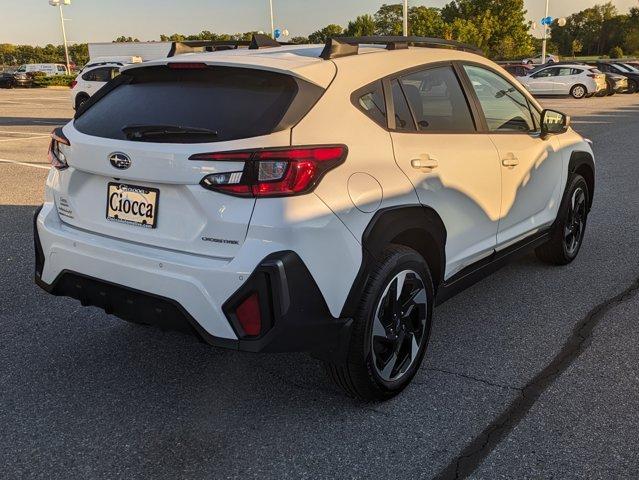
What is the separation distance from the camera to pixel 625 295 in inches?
179

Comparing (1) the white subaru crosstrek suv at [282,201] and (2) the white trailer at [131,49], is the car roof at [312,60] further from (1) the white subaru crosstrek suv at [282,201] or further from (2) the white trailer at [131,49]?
(2) the white trailer at [131,49]

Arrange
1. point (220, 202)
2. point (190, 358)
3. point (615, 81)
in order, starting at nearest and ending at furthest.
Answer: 1. point (220, 202)
2. point (190, 358)
3. point (615, 81)

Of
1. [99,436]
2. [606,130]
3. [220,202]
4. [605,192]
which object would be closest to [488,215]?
[220,202]

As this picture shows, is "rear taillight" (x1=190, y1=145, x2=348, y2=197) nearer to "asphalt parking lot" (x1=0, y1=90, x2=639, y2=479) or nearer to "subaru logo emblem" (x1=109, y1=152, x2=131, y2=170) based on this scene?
"subaru logo emblem" (x1=109, y1=152, x2=131, y2=170)

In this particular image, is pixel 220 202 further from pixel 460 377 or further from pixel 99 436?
pixel 460 377

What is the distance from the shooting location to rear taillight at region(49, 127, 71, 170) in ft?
10.4

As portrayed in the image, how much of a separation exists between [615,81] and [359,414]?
30.7 m

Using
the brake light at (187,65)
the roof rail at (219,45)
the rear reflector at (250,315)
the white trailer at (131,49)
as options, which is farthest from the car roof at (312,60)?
the white trailer at (131,49)

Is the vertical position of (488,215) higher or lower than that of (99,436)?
higher

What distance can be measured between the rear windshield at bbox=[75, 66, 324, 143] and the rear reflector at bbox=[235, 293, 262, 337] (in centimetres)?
68

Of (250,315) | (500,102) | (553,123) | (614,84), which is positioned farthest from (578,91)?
(250,315)

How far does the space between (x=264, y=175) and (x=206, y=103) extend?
0.54 m

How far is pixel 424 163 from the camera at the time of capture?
3.19m

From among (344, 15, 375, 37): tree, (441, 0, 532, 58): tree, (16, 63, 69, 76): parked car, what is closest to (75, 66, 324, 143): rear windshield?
(16, 63, 69, 76): parked car
